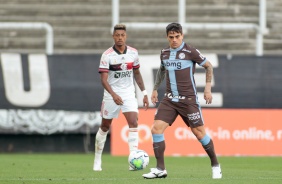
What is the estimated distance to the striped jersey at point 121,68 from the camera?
47.9 ft

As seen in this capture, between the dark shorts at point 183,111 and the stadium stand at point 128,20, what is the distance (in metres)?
14.9

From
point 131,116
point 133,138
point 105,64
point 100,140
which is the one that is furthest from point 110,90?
point 100,140

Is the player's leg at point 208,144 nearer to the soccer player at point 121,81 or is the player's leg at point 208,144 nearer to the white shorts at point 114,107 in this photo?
the soccer player at point 121,81

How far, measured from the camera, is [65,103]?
22141 mm

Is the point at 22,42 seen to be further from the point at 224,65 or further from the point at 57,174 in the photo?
the point at 57,174

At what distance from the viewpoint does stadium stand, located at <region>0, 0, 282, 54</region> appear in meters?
27.7

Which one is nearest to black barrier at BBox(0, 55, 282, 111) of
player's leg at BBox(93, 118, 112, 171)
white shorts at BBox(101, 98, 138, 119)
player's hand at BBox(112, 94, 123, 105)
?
player's leg at BBox(93, 118, 112, 171)

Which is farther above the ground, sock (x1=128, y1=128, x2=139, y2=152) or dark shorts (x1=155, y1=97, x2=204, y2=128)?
dark shorts (x1=155, y1=97, x2=204, y2=128)

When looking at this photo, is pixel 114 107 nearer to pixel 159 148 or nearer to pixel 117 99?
pixel 117 99

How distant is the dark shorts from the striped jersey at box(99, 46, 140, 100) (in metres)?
2.25

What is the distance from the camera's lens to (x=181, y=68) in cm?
1252

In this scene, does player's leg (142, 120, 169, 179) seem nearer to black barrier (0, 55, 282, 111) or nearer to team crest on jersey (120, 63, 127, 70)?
team crest on jersey (120, 63, 127, 70)

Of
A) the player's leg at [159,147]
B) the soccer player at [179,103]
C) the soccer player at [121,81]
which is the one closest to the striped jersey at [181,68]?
the soccer player at [179,103]

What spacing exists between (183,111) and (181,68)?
0.58 m
